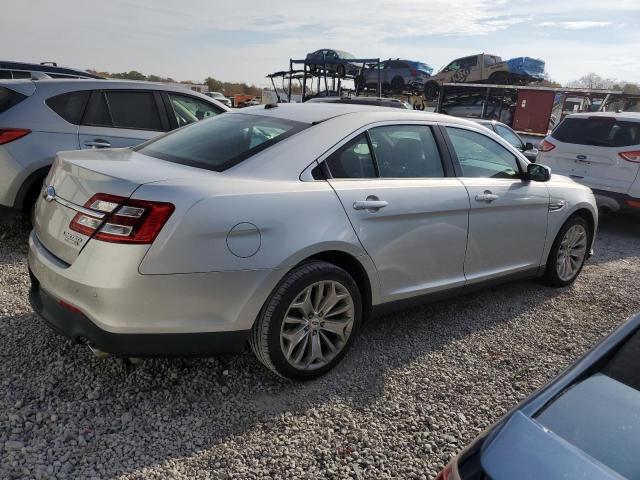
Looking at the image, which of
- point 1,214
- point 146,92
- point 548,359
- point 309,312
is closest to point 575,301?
point 548,359

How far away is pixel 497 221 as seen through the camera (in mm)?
3943

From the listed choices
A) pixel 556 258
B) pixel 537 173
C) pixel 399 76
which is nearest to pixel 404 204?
pixel 537 173

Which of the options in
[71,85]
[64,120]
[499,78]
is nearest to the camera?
[64,120]

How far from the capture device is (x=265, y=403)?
111 inches

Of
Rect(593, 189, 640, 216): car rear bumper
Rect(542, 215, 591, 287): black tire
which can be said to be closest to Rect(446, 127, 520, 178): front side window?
Rect(542, 215, 591, 287): black tire

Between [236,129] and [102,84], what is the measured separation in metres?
2.68

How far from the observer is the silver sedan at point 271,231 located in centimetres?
243

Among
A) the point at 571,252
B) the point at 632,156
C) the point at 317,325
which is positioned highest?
the point at 632,156

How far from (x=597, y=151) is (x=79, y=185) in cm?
697

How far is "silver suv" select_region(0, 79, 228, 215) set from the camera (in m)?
4.61

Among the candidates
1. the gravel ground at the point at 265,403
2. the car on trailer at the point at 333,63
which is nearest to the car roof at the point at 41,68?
the gravel ground at the point at 265,403

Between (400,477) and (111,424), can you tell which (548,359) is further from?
(111,424)

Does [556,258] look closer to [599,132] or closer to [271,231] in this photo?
[271,231]

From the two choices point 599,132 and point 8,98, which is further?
point 599,132
